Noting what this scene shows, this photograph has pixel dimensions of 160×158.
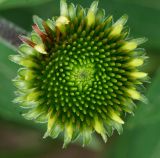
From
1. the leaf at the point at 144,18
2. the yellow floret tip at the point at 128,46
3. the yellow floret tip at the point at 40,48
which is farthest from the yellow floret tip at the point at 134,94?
the leaf at the point at 144,18

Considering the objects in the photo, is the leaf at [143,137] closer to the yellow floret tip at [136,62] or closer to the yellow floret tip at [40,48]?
the yellow floret tip at [136,62]

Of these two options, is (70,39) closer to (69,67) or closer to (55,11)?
(69,67)

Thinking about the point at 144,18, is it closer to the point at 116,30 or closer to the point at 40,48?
the point at 116,30

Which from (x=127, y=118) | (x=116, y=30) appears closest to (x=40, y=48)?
(x=116, y=30)

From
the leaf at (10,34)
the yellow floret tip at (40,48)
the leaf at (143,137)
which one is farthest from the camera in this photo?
the leaf at (143,137)

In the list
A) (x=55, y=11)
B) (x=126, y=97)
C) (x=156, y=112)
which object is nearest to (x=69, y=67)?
(x=126, y=97)

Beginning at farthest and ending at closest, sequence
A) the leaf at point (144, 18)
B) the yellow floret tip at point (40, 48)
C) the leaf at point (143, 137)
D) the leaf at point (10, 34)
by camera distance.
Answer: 1. the leaf at point (144, 18)
2. the leaf at point (143, 137)
3. the leaf at point (10, 34)
4. the yellow floret tip at point (40, 48)

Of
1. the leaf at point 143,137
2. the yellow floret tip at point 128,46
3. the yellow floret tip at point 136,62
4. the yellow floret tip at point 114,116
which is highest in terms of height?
the yellow floret tip at point 128,46
